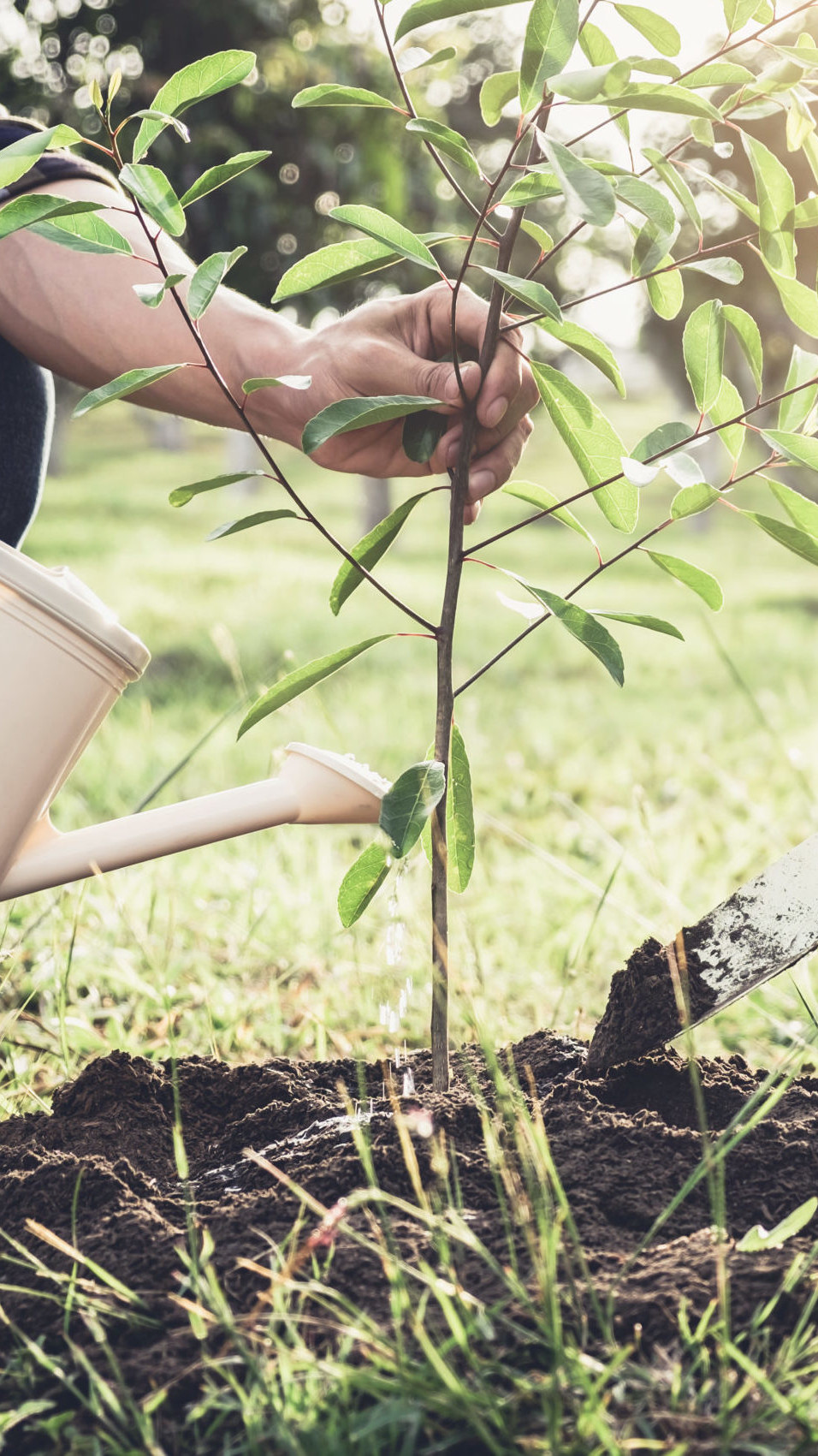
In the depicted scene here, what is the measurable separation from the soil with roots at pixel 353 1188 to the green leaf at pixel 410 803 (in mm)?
199

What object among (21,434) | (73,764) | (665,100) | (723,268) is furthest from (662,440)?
(21,434)

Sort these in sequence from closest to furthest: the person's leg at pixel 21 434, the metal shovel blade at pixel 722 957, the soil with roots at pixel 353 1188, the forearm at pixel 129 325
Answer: the soil with roots at pixel 353 1188 → the metal shovel blade at pixel 722 957 → the forearm at pixel 129 325 → the person's leg at pixel 21 434

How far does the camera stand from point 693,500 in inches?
40.8

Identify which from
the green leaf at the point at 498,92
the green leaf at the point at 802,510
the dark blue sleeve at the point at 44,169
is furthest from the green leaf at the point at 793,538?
the dark blue sleeve at the point at 44,169

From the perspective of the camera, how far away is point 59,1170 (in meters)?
1.06

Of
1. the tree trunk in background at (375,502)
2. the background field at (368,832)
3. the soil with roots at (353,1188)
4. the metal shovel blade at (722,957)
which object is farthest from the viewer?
the tree trunk in background at (375,502)

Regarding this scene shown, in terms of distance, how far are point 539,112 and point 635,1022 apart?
2.91 feet

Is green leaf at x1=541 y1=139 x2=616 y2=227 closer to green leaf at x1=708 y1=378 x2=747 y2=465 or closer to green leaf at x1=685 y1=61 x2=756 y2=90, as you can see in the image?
green leaf at x1=685 y1=61 x2=756 y2=90

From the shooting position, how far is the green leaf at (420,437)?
1.17 metres

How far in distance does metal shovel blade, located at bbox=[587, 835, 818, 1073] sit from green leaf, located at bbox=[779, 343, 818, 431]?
1.37 feet

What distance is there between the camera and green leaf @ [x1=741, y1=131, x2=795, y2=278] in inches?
38.8

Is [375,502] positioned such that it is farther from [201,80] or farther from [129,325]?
[201,80]

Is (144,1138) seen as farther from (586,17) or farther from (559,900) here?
(559,900)

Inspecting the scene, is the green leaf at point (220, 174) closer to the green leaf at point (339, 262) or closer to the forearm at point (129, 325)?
the green leaf at point (339, 262)
